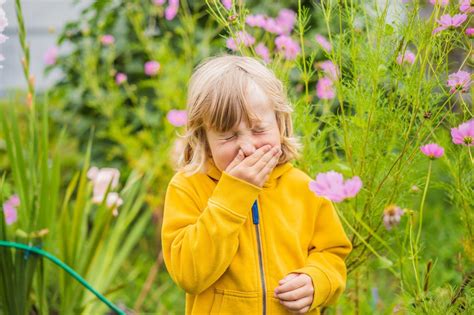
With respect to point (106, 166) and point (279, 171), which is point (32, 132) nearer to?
point (279, 171)

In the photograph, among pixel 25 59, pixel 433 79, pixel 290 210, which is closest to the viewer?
pixel 290 210

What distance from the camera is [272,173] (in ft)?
5.45

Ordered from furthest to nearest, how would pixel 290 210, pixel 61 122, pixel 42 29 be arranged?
pixel 42 29
pixel 61 122
pixel 290 210

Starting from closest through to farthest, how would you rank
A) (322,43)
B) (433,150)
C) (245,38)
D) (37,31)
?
(433,150) < (245,38) < (322,43) < (37,31)

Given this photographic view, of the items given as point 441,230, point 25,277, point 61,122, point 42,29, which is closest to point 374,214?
point 25,277

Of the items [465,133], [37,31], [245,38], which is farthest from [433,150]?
[37,31]

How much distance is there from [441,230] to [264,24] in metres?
2.32

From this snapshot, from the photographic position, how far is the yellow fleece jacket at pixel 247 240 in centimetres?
150

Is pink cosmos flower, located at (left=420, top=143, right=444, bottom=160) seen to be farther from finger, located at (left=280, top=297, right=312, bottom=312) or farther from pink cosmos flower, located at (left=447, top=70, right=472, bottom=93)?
finger, located at (left=280, top=297, right=312, bottom=312)

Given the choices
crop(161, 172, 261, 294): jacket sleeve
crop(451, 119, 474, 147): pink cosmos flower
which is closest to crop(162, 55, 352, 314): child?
crop(161, 172, 261, 294): jacket sleeve

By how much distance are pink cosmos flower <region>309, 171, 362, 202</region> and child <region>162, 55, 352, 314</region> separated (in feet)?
0.59

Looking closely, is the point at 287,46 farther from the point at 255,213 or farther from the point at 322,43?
the point at 255,213

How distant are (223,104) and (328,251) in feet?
1.45

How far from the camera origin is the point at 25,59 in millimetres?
2150
